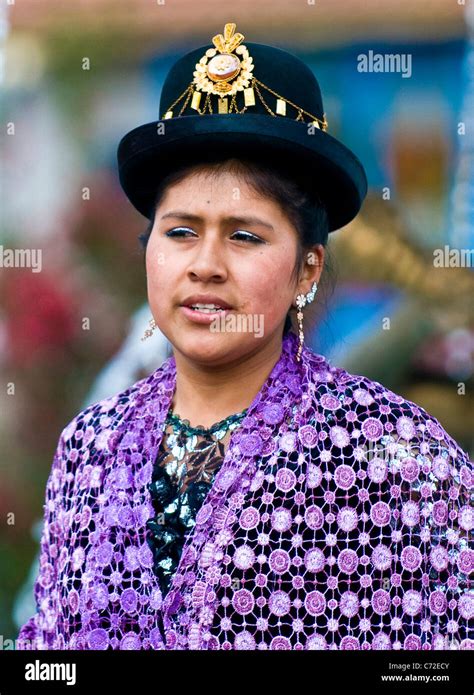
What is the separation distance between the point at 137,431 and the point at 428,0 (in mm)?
2037

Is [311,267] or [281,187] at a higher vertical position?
[281,187]

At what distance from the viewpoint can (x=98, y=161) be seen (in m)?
3.48

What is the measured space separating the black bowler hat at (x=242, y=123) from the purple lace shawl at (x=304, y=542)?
0.49 m

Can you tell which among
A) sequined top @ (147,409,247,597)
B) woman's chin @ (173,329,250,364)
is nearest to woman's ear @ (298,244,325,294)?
woman's chin @ (173,329,250,364)

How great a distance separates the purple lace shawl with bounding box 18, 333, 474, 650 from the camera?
6.32 ft

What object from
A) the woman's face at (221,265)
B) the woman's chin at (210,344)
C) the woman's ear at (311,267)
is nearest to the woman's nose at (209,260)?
the woman's face at (221,265)

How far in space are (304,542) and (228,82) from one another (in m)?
1.08

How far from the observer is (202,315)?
1940mm

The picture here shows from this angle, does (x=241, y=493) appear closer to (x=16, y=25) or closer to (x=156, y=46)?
(x=156, y=46)

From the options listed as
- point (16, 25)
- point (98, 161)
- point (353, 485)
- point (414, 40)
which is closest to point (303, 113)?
point (353, 485)

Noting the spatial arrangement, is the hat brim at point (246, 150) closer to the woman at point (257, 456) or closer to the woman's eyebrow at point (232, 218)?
the woman at point (257, 456)

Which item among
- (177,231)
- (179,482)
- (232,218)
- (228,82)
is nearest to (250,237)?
(232,218)

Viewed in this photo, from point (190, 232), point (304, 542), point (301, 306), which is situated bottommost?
point (304, 542)

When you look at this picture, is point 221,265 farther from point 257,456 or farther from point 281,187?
point 257,456
